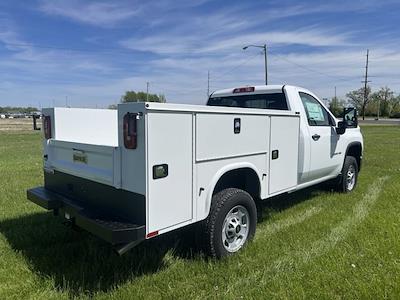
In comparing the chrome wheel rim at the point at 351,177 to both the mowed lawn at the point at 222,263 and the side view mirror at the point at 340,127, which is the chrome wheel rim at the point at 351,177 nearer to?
the side view mirror at the point at 340,127

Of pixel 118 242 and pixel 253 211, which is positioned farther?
pixel 253 211

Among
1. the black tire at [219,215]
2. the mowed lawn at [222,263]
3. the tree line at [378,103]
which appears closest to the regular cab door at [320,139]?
the mowed lawn at [222,263]

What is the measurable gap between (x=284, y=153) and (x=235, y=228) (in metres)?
1.29

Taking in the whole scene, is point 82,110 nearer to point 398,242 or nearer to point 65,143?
point 65,143

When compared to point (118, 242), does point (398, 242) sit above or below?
below

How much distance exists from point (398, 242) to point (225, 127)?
2547mm

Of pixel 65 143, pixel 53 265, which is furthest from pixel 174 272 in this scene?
pixel 65 143

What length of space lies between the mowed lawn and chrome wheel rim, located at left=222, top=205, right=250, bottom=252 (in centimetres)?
13

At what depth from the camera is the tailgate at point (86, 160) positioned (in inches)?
129

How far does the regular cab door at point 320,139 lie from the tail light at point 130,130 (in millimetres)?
3238

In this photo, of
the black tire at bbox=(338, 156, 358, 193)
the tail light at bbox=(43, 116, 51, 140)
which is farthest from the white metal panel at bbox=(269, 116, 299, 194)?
the tail light at bbox=(43, 116, 51, 140)

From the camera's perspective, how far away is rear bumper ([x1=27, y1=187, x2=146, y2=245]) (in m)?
2.99

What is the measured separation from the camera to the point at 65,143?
3.98 m

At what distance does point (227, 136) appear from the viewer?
147 inches
